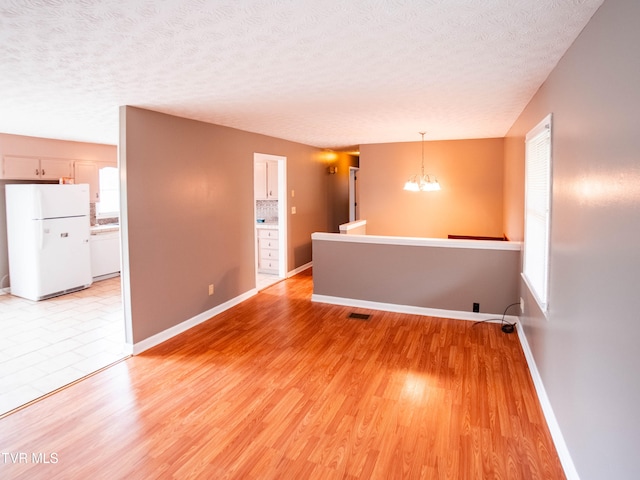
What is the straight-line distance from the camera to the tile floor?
3.09 meters

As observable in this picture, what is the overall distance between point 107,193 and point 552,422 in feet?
23.5

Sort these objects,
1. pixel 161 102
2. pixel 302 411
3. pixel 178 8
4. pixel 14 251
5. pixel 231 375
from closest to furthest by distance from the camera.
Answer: pixel 178 8 < pixel 302 411 < pixel 231 375 < pixel 161 102 < pixel 14 251

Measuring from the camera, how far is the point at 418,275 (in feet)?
15.0

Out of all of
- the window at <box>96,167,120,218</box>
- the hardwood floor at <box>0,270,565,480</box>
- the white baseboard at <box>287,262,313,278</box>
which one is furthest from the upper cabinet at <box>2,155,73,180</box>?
the white baseboard at <box>287,262,313,278</box>

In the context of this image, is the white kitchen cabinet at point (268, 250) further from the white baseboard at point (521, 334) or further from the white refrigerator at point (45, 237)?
the white refrigerator at point (45, 237)

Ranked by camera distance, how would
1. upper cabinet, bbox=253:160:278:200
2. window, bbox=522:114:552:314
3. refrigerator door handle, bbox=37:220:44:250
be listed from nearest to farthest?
window, bbox=522:114:552:314 < refrigerator door handle, bbox=37:220:44:250 < upper cabinet, bbox=253:160:278:200

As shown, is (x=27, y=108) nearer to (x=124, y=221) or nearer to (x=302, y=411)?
(x=124, y=221)

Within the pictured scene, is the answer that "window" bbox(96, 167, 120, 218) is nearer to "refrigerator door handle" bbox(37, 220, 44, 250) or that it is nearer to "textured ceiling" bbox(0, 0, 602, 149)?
"refrigerator door handle" bbox(37, 220, 44, 250)

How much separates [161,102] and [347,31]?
2.11m

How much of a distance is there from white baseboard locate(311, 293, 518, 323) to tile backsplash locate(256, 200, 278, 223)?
2.31 m

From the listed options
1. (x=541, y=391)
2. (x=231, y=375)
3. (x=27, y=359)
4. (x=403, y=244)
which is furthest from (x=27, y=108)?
(x=541, y=391)

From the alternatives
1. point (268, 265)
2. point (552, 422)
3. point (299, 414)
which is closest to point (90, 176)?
point (268, 265)

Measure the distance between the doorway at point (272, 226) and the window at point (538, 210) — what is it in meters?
3.67

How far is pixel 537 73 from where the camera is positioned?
8.93ft
